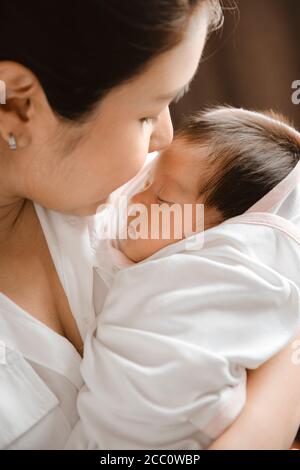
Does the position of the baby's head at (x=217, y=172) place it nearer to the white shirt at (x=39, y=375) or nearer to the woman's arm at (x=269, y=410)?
the white shirt at (x=39, y=375)

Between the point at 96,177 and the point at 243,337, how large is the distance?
13.3 inches

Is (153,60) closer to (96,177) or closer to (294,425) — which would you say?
(96,177)

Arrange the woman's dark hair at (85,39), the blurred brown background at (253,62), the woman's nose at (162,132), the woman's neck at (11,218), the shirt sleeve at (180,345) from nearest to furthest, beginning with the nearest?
the woman's dark hair at (85,39) < the shirt sleeve at (180,345) < the woman's nose at (162,132) < the woman's neck at (11,218) < the blurred brown background at (253,62)

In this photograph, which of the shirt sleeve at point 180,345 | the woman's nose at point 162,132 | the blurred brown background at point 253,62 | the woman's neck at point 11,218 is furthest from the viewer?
the blurred brown background at point 253,62

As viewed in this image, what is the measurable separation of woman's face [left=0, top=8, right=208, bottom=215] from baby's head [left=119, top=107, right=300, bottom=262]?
10 centimetres

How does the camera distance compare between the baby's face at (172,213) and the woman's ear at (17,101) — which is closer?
the woman's ear at (17,101)

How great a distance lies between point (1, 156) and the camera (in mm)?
987

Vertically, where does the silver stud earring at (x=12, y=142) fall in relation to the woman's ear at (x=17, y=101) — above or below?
below

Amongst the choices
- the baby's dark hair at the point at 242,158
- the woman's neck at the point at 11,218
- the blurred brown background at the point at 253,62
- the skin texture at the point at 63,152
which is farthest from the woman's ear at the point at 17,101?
the blurred brown background at the point at 253,62

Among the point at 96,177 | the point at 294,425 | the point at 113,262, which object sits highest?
the point at 96,177

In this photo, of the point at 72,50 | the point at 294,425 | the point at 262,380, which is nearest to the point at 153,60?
the point at 72,50

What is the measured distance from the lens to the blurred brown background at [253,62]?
71.5 inches

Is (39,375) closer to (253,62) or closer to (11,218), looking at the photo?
(11,218)

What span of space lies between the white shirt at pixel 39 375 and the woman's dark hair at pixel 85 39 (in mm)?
357
